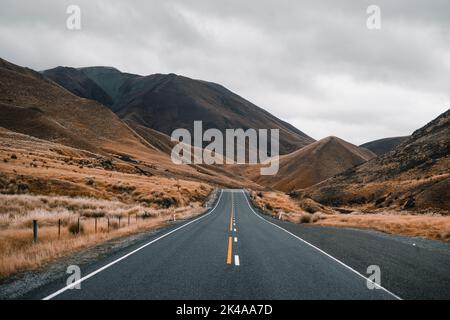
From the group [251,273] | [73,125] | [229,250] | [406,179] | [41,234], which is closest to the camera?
[251,273]

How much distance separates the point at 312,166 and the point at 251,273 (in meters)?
169

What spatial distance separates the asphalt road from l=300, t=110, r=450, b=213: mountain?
3980 cm

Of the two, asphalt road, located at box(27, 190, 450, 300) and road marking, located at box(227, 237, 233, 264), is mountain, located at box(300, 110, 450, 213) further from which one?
asphalt road, located at box(27, 190, 450, 300)

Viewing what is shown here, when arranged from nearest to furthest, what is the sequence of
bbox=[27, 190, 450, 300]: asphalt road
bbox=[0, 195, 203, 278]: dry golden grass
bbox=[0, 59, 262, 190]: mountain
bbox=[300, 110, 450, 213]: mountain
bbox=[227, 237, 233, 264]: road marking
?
bbox=[27, 190, 450, 300]: asphalt road → bbox=[0, 195, 203, 278]: dry golden grass → bbox=[227, 237, 233, 264]: road marking → bbox=[300, 110, 450, 213]: mountain → bbox=[0, 59, 262, 190]: mountain

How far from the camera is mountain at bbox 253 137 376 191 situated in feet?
526

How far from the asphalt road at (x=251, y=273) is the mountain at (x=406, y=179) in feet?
131

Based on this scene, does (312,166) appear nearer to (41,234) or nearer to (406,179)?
(406,179)

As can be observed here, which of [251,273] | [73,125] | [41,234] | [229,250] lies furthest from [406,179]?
[73,125]

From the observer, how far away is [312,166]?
17325cm

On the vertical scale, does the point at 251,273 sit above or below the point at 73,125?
below

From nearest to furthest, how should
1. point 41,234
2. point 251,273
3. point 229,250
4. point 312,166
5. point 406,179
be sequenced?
point 251,273, point 229,250, point 41,234, point 406,179, point 312,166

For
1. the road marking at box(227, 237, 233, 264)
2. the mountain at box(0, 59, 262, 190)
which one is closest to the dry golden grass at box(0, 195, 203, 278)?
the road marking at box(227, 237, 233, 264)

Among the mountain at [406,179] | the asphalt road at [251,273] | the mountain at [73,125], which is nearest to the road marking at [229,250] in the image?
the asphalt road at [251,273]
